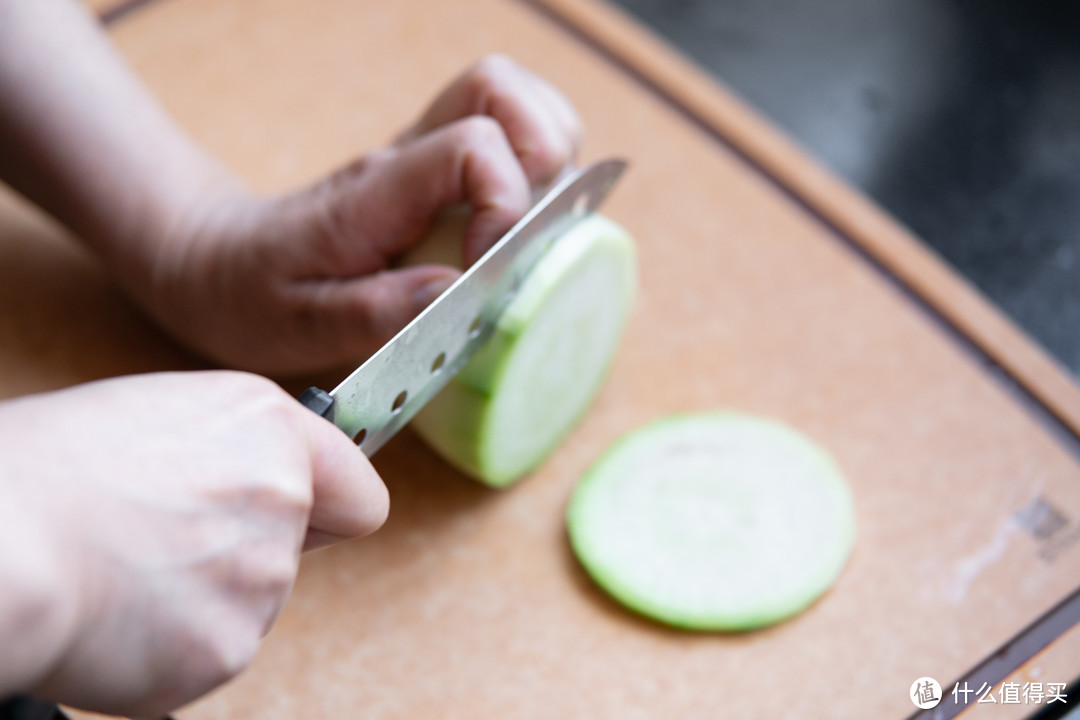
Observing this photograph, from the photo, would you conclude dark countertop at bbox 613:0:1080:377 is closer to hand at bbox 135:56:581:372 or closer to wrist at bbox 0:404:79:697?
hand at bbox 135:56:581:372

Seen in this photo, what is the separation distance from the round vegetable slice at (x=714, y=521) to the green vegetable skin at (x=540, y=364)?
65mm

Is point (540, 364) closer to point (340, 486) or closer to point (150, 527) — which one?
point (340, 486)

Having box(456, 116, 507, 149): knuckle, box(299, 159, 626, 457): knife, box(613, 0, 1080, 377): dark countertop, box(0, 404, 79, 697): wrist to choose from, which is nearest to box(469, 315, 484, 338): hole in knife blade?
box(299, 159, 626, 457): knife

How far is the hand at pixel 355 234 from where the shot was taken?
71 centimetres

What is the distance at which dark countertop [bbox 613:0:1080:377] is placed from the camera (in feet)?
3.56

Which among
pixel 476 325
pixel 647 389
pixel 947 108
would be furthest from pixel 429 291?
pixel 947 108

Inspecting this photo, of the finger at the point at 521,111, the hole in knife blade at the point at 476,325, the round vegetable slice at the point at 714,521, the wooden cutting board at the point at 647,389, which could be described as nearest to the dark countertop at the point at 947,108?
the wooden cutting board at the point at 647,389

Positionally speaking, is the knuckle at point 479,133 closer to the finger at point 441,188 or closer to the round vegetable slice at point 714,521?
the finger at point 441,188

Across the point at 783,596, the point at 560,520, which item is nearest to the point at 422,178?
the point at 560,520

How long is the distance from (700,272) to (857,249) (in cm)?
16

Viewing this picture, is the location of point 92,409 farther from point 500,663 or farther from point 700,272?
point 700,272

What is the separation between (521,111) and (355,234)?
16 cm

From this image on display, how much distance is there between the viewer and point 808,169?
102cm

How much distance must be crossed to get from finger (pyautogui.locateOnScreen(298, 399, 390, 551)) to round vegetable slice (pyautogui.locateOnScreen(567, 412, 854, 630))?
282mm
